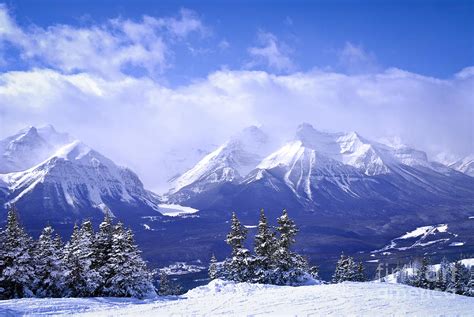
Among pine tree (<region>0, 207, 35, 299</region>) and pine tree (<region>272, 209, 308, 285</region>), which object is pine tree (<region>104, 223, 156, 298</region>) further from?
pine tree (<region>272, 209, 308, 285</region>)

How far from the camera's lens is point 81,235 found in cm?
5881

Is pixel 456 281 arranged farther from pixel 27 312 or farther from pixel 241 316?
pixel 27 312

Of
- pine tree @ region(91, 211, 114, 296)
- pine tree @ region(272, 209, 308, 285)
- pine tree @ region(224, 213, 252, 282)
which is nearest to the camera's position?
pine tree @ region(91, 211, 114, 296)

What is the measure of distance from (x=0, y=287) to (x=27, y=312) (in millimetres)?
17167

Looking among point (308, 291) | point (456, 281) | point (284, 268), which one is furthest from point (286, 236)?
point (456, 281)

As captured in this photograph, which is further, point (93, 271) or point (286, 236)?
point (286, 236)

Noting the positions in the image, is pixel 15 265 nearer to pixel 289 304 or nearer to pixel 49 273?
pixel 49 273

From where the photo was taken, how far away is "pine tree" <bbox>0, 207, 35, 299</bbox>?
53.6 m

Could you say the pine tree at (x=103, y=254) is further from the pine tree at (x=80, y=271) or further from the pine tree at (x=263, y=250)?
the pine tree at (x=263, y=250)

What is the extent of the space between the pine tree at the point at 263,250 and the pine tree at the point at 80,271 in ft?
67.2

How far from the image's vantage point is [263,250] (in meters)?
64.5

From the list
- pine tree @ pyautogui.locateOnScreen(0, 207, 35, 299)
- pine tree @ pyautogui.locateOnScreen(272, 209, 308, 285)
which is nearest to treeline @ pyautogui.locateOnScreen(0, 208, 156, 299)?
pine tree @ pyautogui.locateOnScreen(0, 207, 35, 299)

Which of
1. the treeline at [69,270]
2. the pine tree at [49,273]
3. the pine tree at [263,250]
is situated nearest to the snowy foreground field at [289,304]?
the treeline at [69,270]

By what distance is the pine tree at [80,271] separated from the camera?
2164 inches
